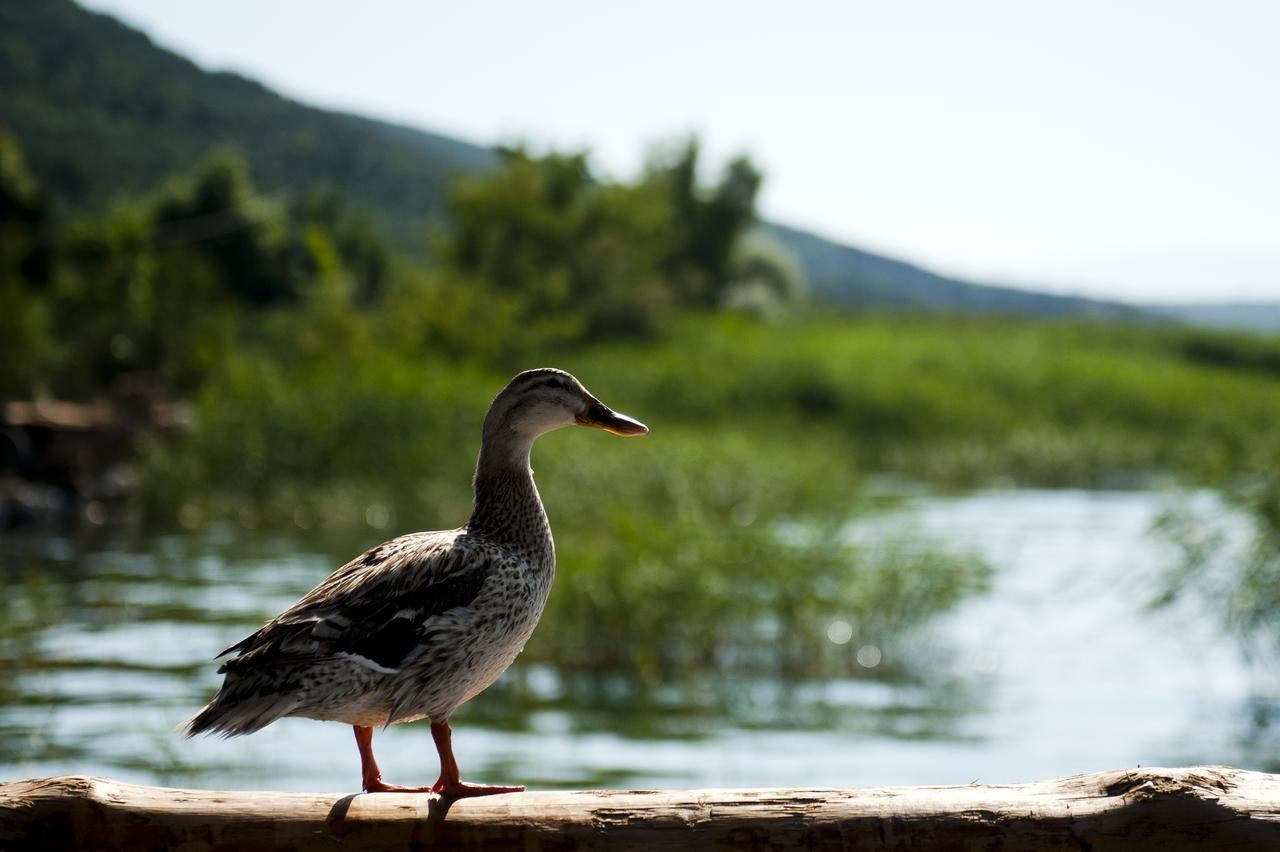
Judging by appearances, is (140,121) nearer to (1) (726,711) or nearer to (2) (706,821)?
(1) (726,711)

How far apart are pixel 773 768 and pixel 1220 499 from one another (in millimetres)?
4206

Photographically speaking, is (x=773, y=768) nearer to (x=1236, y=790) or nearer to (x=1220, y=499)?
(x=1220, y=499)

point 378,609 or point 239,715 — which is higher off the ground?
point 378,609

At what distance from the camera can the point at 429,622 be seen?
3.26m

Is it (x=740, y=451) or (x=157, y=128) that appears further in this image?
(x=157, y=128)

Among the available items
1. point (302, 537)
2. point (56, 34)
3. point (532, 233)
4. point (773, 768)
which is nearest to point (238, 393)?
point (302, 537)

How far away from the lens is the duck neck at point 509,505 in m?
3.50

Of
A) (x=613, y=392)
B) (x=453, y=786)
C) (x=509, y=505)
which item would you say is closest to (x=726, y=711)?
(x=509, y=505)

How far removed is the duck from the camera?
3150 millimetres

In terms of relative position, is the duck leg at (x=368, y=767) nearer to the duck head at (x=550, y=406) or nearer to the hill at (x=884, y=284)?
the duck head at (x=550, y=406)

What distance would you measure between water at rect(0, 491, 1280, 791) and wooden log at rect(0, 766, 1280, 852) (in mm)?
5649

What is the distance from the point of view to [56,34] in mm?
55781

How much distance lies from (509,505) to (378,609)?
1.37ft

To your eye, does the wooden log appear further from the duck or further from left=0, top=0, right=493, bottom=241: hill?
left=0, top=0, right=493, bottom=241: hill
